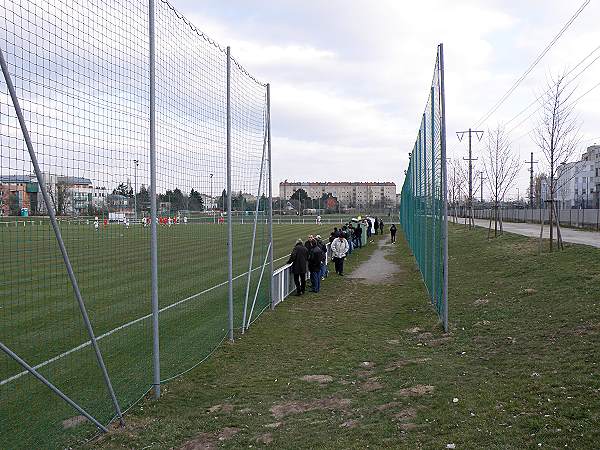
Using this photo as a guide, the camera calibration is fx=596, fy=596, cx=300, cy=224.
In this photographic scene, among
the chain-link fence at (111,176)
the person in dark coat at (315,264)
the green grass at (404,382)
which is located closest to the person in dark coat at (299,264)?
the person in dark coat at (315,264)

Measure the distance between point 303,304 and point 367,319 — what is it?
2.41 metres

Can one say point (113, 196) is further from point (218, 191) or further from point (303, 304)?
point (303, 304)

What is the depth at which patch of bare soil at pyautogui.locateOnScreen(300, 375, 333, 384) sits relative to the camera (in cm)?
704

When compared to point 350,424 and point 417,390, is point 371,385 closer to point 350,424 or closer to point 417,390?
point 417,390

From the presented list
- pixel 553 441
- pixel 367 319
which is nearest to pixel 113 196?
pixel 553 441

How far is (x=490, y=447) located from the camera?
464 cm

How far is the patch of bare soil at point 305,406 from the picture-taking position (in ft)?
19.8

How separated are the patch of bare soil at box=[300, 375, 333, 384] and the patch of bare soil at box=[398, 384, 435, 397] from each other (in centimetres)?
102

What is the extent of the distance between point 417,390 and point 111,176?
387 cm

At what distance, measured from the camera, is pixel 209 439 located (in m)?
5.37

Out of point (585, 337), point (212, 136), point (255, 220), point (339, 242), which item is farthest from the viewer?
point (339, 242)

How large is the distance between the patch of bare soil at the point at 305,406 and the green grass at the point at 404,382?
0.01 m

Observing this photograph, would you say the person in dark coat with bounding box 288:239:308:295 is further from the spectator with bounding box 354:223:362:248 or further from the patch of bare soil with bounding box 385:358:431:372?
the spectator with bounding box 354:223:362:248

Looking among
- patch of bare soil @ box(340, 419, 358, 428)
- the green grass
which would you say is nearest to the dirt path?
the green grass
